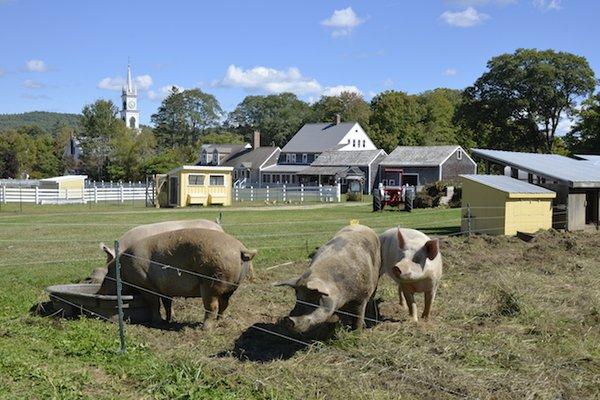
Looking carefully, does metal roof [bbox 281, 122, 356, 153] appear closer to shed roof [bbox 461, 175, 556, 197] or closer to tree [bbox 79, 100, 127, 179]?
tree [bbox 79, 100, 127, 179]

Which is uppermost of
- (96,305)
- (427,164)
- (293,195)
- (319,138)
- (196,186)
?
(319,138)

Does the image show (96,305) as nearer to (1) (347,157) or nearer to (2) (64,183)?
(2) (64,183)

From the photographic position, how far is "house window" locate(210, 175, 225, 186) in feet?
137

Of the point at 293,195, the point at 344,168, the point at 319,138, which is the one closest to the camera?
the point at 293,195

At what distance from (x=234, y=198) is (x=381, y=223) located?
25339 mm

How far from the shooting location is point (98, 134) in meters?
81.1

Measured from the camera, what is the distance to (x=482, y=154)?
86.1 feet

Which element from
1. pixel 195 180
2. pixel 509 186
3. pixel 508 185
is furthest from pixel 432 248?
pixel 195 180

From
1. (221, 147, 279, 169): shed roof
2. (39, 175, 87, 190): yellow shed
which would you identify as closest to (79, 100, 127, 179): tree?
(221, 147, 279, 169): shed roof

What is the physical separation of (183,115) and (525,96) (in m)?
64.0

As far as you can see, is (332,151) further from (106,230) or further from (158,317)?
(158,317)

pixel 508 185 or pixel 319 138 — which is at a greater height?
pixel 319 138

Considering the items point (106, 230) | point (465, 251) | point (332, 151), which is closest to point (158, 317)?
point (465, 251)

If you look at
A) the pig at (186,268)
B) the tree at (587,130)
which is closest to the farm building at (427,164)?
the tree at (587,130)
